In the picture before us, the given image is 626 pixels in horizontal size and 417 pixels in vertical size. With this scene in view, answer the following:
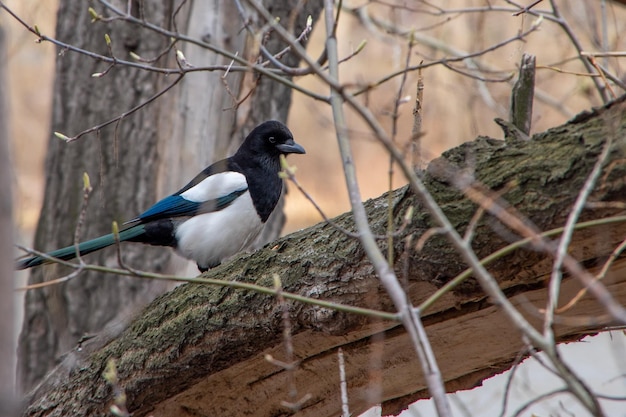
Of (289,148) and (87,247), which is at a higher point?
(289,148)

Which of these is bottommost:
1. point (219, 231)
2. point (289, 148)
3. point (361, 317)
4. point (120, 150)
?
point (361, 317)

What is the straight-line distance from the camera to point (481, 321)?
2564mm

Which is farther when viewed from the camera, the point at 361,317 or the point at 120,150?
the point at 120,150

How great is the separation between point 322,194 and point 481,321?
7.83m

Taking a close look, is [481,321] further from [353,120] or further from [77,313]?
[353,120]

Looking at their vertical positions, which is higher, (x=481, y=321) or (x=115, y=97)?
(x=115, y=97)

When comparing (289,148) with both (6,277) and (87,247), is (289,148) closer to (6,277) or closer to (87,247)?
(87,247)

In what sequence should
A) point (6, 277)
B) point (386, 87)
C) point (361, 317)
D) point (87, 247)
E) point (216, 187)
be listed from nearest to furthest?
Result: point (6, 277)
point (361, 317)
point (87, 247)
point (216, 187)
point (386, 87)

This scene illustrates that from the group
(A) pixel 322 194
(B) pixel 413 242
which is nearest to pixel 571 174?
(B) pixel 413 242

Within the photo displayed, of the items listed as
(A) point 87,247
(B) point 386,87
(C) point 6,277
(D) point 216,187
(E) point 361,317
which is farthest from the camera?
(B) point 386,87

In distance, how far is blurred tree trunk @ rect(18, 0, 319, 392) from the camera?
477 centimetres

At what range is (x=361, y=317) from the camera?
259 centimetres

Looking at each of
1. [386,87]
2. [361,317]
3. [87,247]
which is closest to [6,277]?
[361,317]

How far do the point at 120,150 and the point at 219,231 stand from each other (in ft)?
3.64
